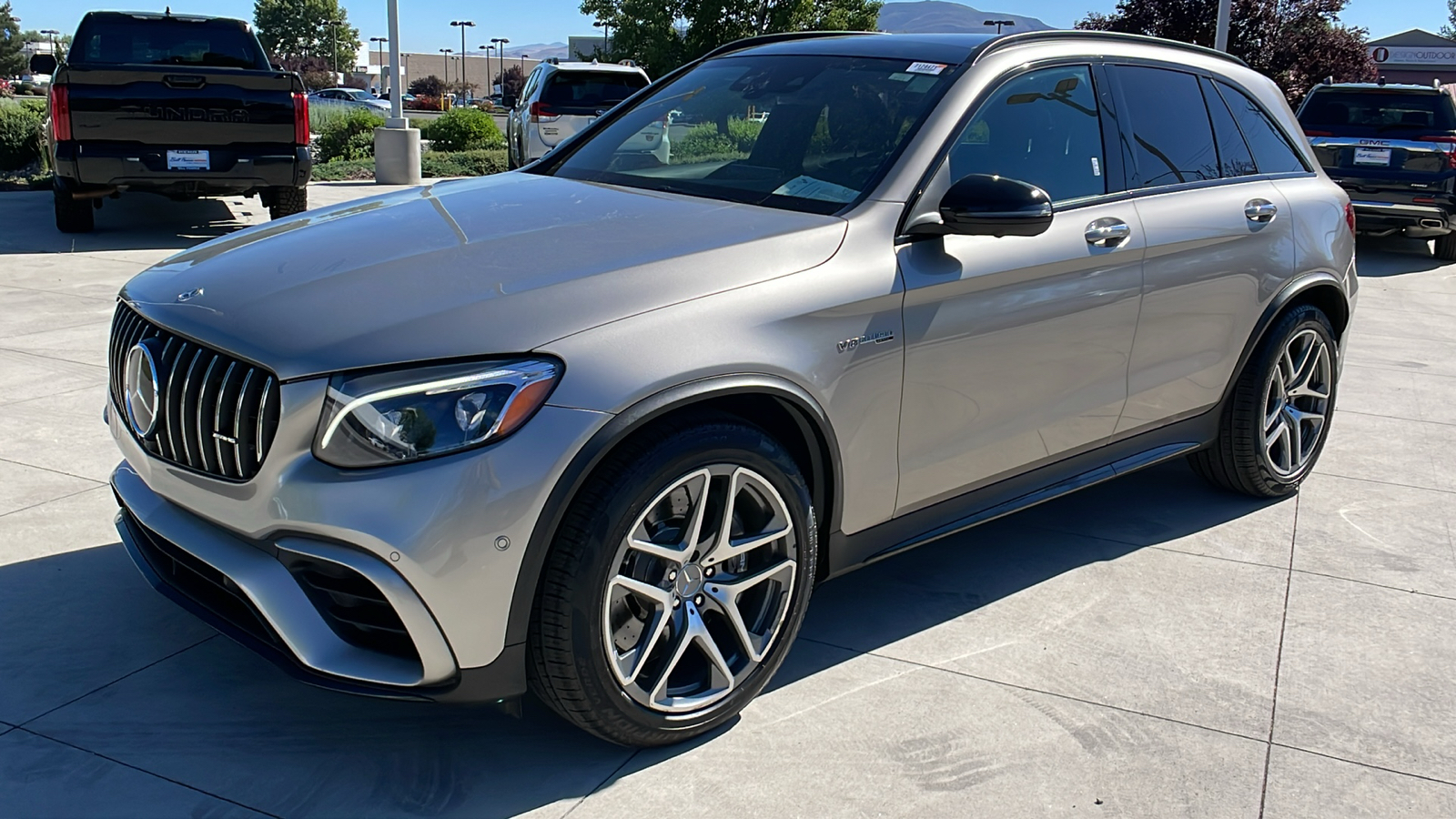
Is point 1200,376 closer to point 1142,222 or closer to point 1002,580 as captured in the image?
point 1142,222

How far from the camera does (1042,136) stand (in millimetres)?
3865

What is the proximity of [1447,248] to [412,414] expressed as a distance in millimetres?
13857

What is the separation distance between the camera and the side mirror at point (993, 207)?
129 inches

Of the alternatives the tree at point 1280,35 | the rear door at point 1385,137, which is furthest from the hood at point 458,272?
the tree at point 1280,35

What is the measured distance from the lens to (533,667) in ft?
9.07

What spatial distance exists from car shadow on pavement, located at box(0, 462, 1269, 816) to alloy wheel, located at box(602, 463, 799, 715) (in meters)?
0.21

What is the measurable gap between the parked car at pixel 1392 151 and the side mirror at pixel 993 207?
→ 409 inches

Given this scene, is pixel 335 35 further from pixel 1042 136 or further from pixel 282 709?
pixel 282 709

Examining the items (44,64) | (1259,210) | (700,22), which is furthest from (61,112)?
(700,22)

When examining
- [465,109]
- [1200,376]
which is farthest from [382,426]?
[465,109]

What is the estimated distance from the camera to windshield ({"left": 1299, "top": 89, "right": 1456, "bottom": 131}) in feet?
42.3

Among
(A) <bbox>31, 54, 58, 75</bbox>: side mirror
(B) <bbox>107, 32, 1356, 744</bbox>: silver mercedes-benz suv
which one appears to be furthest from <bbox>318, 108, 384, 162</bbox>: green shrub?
(B) <bbox>107, 32, 1356, 744</bbox>: silver mercedes-benz suv

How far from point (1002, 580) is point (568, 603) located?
199 centimetres

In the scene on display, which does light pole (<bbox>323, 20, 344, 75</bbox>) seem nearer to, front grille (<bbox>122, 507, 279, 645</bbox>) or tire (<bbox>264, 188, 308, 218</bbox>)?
tire (<bbox>264, 188, 308, 218</bbox>)
